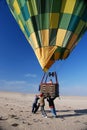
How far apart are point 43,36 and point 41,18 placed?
845 millimetres

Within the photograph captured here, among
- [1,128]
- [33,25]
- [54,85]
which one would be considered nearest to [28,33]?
[33,25]

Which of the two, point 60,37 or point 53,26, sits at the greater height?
point 53,26

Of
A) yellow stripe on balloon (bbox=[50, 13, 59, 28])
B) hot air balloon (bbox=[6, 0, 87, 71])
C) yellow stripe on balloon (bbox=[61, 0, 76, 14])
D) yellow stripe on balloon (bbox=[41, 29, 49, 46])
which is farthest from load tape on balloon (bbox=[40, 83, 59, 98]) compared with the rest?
yellow stripe on balloon (bbox=[61, 0, 76, 14])

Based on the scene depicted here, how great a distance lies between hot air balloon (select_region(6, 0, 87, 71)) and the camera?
14422 mm

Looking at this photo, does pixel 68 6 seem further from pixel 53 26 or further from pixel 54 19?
pixel 53 26

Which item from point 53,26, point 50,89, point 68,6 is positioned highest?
point 68,6

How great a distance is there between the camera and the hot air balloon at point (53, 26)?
568 inches

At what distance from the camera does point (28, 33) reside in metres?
15.2

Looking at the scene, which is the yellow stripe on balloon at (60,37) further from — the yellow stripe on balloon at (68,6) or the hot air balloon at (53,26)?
the yellow stripe on balloon at (68,6)

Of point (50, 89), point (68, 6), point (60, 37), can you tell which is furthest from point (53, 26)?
point (50, 89)

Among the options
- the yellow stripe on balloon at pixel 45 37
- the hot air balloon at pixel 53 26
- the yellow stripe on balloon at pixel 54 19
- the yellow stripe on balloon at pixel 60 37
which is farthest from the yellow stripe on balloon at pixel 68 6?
the yellow stripe on balloon at pixel 45 37

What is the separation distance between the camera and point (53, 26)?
14578 millimetres

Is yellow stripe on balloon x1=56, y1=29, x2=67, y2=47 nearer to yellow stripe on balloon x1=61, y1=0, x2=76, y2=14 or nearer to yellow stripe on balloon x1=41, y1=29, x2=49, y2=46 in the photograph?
yellow stripe on balloon x1=41, y1=29, x2=49, y2=46

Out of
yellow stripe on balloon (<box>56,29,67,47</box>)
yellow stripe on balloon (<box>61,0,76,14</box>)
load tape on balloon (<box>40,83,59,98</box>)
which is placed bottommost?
load tape on balloon (<box>40,83,59,98</box>)
